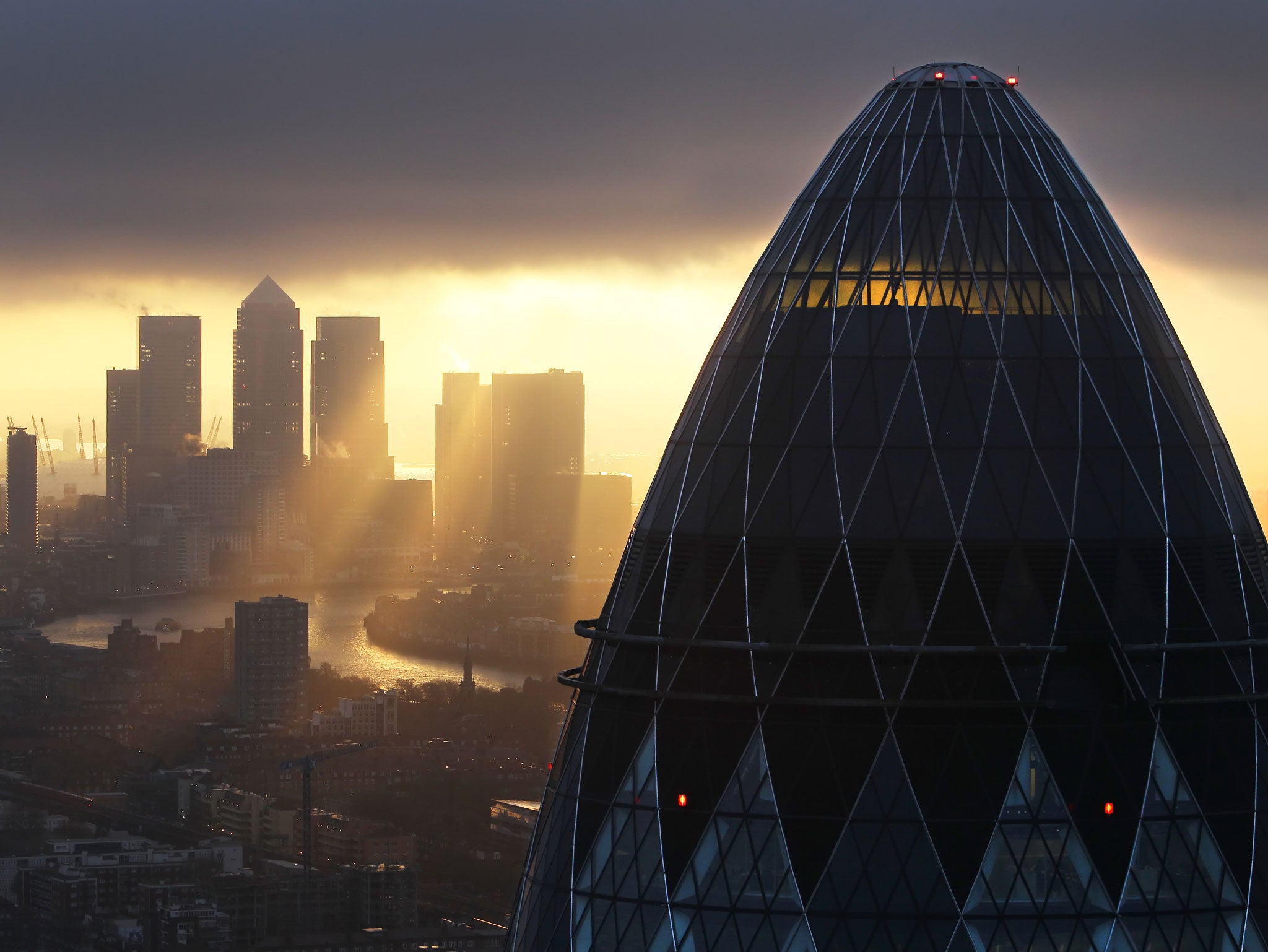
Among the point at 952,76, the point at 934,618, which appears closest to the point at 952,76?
the point at 952,76

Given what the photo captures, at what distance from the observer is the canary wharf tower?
110 feet

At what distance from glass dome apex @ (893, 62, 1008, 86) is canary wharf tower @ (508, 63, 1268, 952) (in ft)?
1.89

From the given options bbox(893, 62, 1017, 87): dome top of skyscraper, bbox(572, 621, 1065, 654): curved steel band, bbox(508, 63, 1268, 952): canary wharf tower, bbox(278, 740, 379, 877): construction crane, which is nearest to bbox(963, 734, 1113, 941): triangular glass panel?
bbox(508, 63, 1268, 952): canary wharf tower

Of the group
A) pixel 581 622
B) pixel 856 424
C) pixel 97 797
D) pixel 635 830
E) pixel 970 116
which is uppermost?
pixel 970 116

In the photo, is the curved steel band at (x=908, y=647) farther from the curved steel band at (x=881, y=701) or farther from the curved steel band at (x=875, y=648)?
the curved steel band at (x=881, y=701)

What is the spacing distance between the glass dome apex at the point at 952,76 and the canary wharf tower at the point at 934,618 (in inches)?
22.7

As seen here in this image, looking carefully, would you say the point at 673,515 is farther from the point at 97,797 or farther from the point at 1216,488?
the point at 97,797

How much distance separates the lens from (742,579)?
1378 inches

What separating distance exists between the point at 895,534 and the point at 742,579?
2334 mm

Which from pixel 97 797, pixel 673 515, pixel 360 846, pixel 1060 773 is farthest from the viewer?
pixel 97 797

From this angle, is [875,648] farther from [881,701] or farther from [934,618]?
[934,618]

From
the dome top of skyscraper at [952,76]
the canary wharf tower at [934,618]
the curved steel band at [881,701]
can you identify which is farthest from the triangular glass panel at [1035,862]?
the dome top of skyscraper at [952,76]

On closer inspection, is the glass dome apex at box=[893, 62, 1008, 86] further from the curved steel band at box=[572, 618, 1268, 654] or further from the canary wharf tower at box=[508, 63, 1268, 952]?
the curved steel band at box=[572, 618, 1268, 654]

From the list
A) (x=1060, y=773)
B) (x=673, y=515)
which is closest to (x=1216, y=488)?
(x=1060, y=773)
